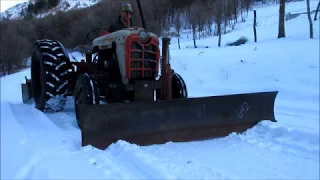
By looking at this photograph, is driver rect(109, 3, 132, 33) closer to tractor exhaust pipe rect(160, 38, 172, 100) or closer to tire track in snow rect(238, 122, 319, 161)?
tractor exhaust pipe rect(160, 38, 172, 100)

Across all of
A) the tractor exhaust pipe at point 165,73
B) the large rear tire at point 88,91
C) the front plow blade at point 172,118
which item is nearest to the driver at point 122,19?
the large rear tire at point 88,91

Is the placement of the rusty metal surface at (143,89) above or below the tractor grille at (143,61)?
below

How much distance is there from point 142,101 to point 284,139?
187 cm

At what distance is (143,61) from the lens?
4863 mm

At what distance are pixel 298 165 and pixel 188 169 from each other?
116 cm

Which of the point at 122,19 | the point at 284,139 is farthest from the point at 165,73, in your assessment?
the point at 284,139

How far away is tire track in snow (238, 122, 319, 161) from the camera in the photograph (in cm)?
406

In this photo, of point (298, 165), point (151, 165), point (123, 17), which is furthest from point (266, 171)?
point (123, 17)

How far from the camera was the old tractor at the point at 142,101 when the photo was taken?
4168mm

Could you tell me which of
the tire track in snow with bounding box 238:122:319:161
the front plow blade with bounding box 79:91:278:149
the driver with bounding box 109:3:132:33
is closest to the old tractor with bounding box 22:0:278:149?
the front plow blade with bounding box 79:91:278:149

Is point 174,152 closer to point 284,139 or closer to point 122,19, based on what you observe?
point 284,139

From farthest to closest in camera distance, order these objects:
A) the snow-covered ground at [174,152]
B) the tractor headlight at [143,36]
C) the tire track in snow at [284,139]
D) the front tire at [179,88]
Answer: the front tire at [179,88]
the tractor headlight at [143,36]
the tire track in snow at [284,139]
the snow-covered ground at [174,152]

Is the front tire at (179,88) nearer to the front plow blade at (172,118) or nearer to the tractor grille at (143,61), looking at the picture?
the tractor grille at (143,61)

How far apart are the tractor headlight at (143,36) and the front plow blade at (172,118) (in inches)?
38.7
